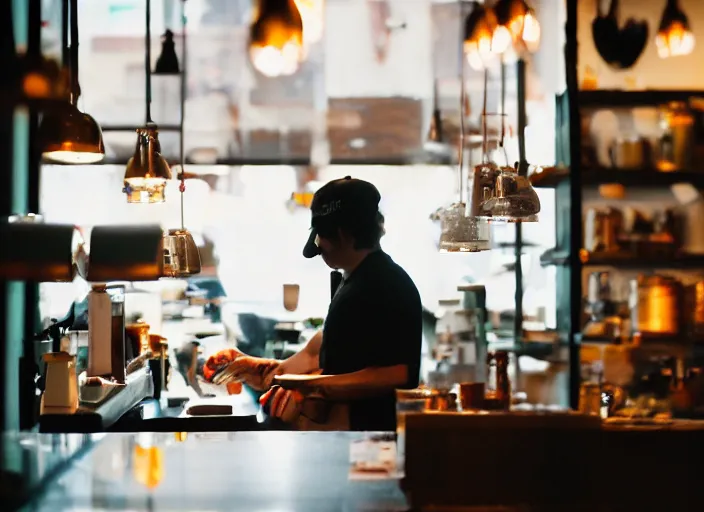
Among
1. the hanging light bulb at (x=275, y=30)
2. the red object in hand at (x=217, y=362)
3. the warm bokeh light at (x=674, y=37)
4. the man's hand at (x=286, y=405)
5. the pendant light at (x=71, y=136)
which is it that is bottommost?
the man's hand at (x=286, y=405)

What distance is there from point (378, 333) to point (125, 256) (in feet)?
3.81

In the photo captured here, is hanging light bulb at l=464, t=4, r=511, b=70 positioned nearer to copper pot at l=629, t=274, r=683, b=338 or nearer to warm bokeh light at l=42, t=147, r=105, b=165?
warm bokeh light at l=42, t=147, r=105, b=165

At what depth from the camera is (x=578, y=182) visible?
459cm

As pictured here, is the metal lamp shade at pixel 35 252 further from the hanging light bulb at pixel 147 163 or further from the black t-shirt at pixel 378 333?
the hanging light bulb at pixel 147 163

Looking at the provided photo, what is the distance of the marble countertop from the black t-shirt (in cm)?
56

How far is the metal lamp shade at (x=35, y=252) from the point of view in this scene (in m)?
1.78

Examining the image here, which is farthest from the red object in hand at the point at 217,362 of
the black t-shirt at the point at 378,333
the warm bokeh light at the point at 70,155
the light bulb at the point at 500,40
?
the light bulb at the point at 500,40

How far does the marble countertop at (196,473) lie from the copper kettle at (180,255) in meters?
1.43

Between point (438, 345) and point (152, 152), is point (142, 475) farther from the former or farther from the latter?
point (438, 345)

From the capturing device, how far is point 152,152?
11.7 ft

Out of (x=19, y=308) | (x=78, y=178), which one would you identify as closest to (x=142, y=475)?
(x=19, y=308)

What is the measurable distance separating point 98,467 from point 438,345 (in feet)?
10.7

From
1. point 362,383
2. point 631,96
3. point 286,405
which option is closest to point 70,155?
point 286,405

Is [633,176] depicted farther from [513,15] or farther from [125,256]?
[125,256]
